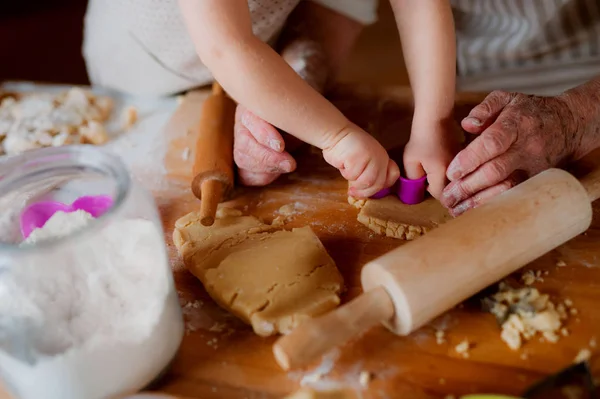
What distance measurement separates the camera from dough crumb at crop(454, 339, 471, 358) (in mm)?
624

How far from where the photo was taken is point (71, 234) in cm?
52

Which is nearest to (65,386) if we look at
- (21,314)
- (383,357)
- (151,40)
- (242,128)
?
(21,314)

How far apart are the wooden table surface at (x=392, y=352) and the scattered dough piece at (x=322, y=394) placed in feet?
0.09

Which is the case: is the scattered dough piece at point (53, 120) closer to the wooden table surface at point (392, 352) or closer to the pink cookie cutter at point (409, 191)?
the wooden table surface at point (392, 352)

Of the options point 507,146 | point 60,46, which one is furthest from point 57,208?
point 60,46

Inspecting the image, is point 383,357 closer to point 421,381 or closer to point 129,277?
point 421,381

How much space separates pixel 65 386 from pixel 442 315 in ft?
1.25

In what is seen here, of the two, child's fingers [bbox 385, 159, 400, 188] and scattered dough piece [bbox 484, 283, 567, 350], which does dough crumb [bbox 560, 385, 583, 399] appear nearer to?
scattered dough piece [bbox 484, 283, 567, 350]

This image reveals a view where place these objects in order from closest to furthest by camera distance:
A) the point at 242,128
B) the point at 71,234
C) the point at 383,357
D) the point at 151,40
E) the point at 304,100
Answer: the point at 71,234 → the point at 383,357 → the point at 304,100 → the point at 242,128 → the point at 151,40

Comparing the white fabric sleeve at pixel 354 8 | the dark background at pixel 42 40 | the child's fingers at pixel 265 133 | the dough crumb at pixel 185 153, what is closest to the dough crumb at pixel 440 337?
the child's fingers at pixel 265 133

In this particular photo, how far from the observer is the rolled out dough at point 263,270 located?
2.15 feet

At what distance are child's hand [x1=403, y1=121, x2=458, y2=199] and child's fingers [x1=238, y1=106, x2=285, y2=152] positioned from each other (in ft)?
0.56

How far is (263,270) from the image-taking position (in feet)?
2.28

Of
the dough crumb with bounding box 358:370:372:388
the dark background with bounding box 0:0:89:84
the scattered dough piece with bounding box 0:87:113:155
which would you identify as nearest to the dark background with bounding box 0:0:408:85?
the dark background with bounding box 0:0:89:84
